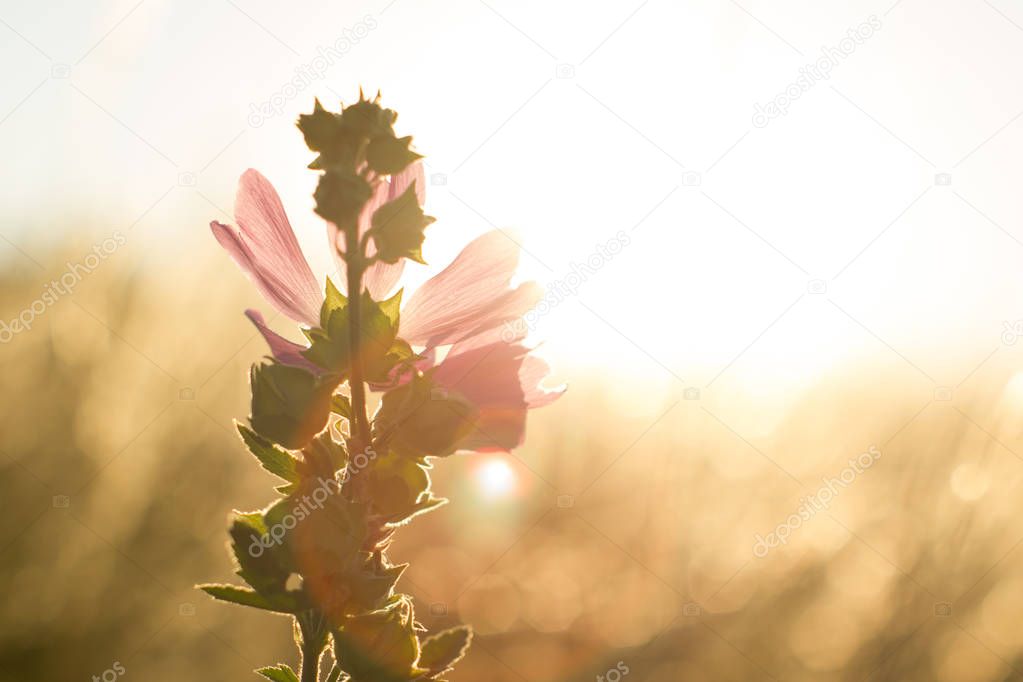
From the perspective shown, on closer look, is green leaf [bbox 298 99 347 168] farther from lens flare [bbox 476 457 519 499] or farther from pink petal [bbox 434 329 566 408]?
lens flare [bbox 476 457 519 499]

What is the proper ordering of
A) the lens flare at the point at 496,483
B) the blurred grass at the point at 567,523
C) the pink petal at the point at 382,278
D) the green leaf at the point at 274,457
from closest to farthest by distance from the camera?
the green leaf at the point at 274,457, the pink petal at the point at 382,278, the blurred grass at the point at 567,523, the lens flare at the point at 496,483

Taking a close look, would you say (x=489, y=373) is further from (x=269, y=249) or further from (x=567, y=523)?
(x=567, y=523)

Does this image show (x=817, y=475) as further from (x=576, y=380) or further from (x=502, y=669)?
(x=502, y=669)

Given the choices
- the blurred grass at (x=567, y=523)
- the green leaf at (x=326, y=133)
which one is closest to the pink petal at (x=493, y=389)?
the green leaf at (x=326, y=133)

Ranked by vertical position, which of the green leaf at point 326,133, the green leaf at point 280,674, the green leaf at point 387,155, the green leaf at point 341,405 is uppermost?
the green leaf at point 387,155

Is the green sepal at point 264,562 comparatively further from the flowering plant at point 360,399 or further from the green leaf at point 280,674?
the green leaf at point 280,674

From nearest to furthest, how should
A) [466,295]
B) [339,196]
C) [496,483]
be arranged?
[339,196], [466,295], [496,483]

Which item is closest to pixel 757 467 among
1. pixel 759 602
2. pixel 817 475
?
pixel 817 475

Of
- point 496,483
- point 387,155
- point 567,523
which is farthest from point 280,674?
point 567,523
